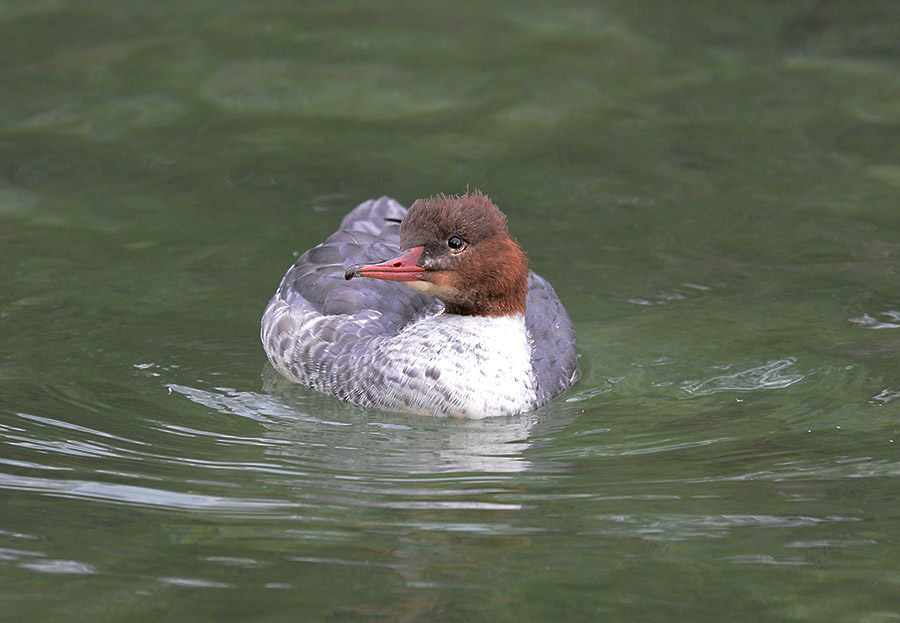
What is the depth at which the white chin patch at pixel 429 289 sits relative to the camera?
8016 mm

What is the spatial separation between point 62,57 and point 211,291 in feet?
15.2

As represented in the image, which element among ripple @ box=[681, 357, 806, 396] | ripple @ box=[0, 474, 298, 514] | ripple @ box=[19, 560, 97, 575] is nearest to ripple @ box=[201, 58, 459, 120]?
ripple @ box=[681, 357, 806, 396]

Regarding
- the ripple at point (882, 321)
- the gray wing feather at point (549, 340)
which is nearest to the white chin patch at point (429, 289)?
the gray wing feather at point (549, 340)

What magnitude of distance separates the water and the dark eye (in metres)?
0.98

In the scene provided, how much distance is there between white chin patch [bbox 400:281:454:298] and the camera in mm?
8016

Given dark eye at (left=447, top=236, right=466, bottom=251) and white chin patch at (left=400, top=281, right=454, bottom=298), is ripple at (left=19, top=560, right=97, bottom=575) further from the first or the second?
dark eye at (left=447, top=236, right=466, bottom=251)

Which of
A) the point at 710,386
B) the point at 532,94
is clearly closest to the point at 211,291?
the point at 710,386

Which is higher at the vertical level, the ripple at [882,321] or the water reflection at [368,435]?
the ripple at [882,321]

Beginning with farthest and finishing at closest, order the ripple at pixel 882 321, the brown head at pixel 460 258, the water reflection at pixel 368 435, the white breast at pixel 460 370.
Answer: the ripple at pixel 882 321
the white breast at pixel 460 370
the brown head at pixel 460 258
the water reflection at pixel 368 435

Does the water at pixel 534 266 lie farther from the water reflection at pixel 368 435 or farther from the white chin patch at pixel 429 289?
the white chin patch at pixel 429 289

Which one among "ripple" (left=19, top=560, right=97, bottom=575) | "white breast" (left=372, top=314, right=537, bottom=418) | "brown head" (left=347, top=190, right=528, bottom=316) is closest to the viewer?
"ripple" (left=19, top=560, right=97, bottom=575)

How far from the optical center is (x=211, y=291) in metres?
9.88

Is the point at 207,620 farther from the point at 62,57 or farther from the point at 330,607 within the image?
the point at 62,57

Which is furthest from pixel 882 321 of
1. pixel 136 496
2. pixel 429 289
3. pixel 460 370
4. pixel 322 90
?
pixel 322 90
